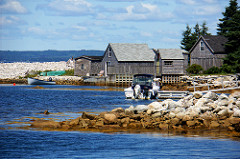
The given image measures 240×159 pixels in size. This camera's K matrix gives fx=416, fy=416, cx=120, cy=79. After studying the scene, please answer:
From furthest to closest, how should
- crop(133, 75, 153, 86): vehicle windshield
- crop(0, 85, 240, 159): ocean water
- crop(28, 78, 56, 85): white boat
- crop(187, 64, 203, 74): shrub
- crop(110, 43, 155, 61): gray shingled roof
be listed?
1. crop(28, 78, 56, 85): white boat
2. crop(110, 43, 155, 61): gray shingled roof
3. crop(187, 64, 203, 74): shrub
4. crop(133, 75, 153, 86): vehicle windshield
5. crop(0, 85, 240, 159): ocean water

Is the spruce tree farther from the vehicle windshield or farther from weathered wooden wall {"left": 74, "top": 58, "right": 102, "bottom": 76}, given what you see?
the vehicle windshield

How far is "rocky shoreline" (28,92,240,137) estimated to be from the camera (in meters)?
22.4

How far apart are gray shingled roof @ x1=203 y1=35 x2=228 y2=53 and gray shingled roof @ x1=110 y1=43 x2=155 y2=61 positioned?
1020cm

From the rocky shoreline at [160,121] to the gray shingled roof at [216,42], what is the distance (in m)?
Answer: 47.4

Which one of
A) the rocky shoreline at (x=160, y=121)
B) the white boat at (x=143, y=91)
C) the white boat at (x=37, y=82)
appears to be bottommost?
the rocky shoreline at (x=160, y=121)

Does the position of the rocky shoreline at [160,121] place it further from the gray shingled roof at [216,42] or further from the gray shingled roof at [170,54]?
the gray shingled roof at [170,54]

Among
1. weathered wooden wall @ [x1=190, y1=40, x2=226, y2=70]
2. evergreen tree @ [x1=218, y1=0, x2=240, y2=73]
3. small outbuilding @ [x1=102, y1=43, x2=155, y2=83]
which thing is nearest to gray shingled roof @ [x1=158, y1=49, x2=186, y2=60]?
small outbuilding @ [x1=102, y1=43, x2=155, y2=83]

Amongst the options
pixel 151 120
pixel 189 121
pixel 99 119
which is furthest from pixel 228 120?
pixel 99 119

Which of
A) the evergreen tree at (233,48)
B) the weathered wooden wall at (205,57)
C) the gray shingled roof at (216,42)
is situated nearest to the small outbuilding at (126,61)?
the weathered wooden wall at (205,57)

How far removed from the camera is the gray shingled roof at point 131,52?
73562mm

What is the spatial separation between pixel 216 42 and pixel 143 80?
30.7 metres

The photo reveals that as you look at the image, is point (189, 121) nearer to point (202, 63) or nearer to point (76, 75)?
point (202, 63)

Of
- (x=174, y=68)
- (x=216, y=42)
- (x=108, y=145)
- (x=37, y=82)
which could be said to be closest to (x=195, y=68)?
(x=174, y=68)

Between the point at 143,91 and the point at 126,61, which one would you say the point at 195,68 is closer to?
the point at 126,61
